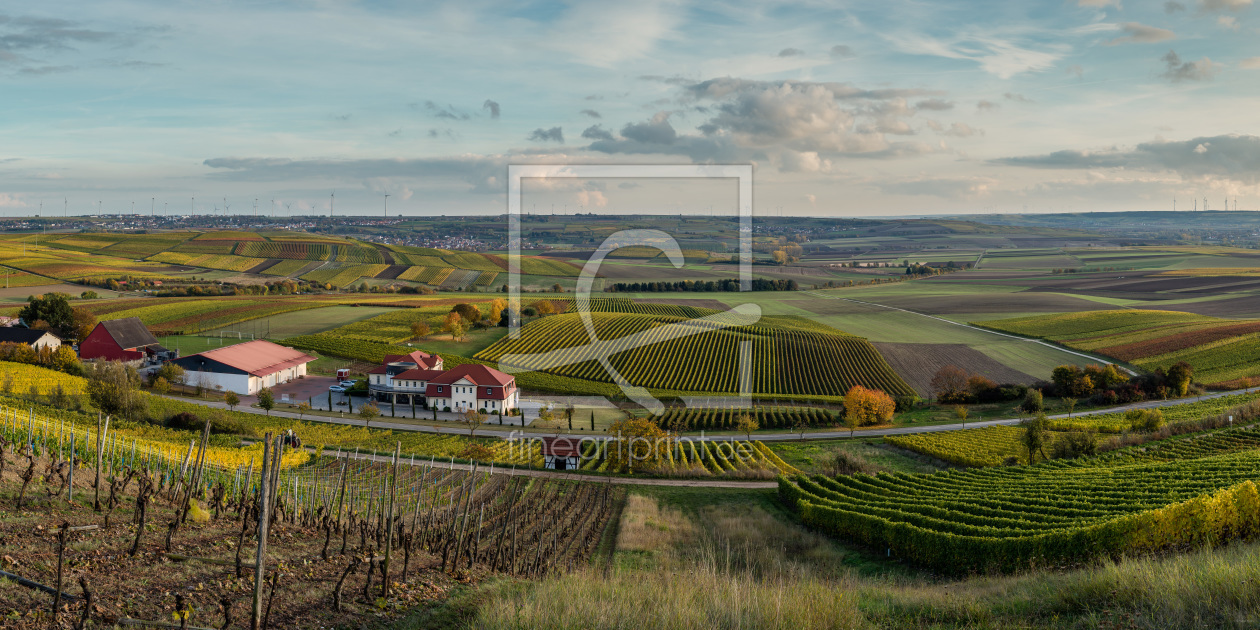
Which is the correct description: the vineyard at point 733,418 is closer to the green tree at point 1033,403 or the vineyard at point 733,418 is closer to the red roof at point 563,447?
the red roof at point 563,447

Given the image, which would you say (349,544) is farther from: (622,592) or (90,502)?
(622,592)

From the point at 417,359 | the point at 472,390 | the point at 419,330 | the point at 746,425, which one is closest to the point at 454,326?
the point at 419,330

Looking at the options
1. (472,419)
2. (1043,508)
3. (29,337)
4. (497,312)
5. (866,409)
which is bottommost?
(472,419)

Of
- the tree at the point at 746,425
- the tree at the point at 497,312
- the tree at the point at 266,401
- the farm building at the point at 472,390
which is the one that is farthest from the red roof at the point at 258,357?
the tree at the point at 746,425

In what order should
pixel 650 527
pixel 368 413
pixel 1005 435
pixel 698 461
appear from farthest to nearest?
pixel 368 413 < pixel 1005 435 < pixel 698 461 < pixel 650 527

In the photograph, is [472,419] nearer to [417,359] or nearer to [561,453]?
[561,453]

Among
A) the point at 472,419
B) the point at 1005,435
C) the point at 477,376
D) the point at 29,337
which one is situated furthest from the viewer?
the point at 29,337

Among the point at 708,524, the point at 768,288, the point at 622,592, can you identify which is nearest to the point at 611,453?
the point at 708,524
